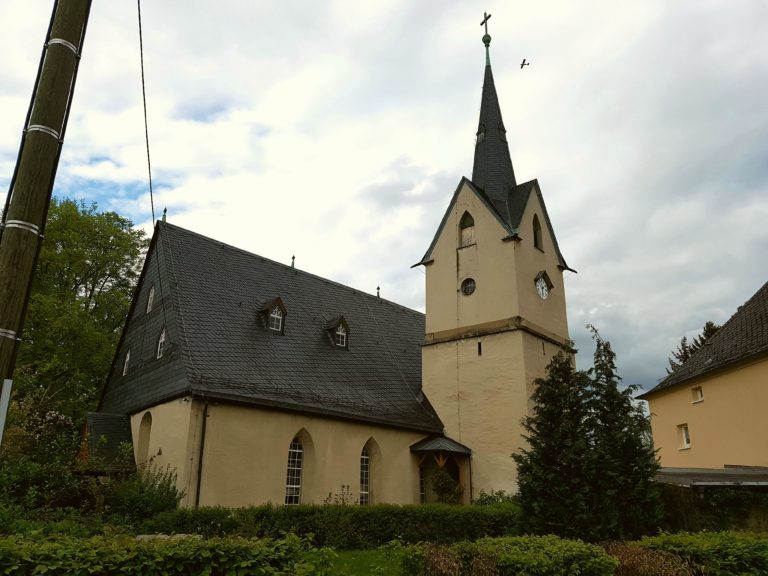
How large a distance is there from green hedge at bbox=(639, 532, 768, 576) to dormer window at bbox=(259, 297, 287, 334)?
13739mm

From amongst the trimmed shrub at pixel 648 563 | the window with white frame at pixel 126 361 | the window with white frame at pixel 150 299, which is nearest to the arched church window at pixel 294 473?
the window with white frame at pixel 150 299

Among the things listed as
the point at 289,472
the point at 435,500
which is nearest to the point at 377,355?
the point at 435,500

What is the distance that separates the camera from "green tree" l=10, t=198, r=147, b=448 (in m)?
24.3

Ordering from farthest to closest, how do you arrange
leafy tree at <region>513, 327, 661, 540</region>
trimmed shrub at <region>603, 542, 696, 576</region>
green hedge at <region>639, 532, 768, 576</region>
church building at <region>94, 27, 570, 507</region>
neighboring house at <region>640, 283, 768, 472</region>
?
neighboring house at <region>640, 283, 768, 472</region>, church building at <region>94, 27, 570, 507</region>, leafy tree at <region>513, 327, 661, 540</region>, green hedge at <region>639, 532, 768, 576</region>, trimmed shrub at <region>603, 542, 696, 576</region>

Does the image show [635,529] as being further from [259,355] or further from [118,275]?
[118,275]

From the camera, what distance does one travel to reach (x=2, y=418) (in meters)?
5.00

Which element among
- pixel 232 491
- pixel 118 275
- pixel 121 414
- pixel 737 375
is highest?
pixel 118 275

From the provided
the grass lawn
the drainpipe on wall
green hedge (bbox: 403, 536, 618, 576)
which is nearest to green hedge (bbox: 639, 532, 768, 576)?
green hedge (bbox: 403, 536, 618, 576)

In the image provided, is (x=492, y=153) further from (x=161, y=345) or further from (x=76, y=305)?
(x=76, y=305)

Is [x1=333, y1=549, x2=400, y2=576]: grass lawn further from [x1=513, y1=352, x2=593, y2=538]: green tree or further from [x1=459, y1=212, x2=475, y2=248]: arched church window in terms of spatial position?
[x1=459, y1=212, x2=475, y2=248]: arched church window

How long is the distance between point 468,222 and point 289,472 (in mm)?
12700

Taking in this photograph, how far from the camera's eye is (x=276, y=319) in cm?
2100

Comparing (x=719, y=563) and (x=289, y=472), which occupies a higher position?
(x=289, y=472)

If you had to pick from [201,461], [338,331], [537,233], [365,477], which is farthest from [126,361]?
[537,233]
